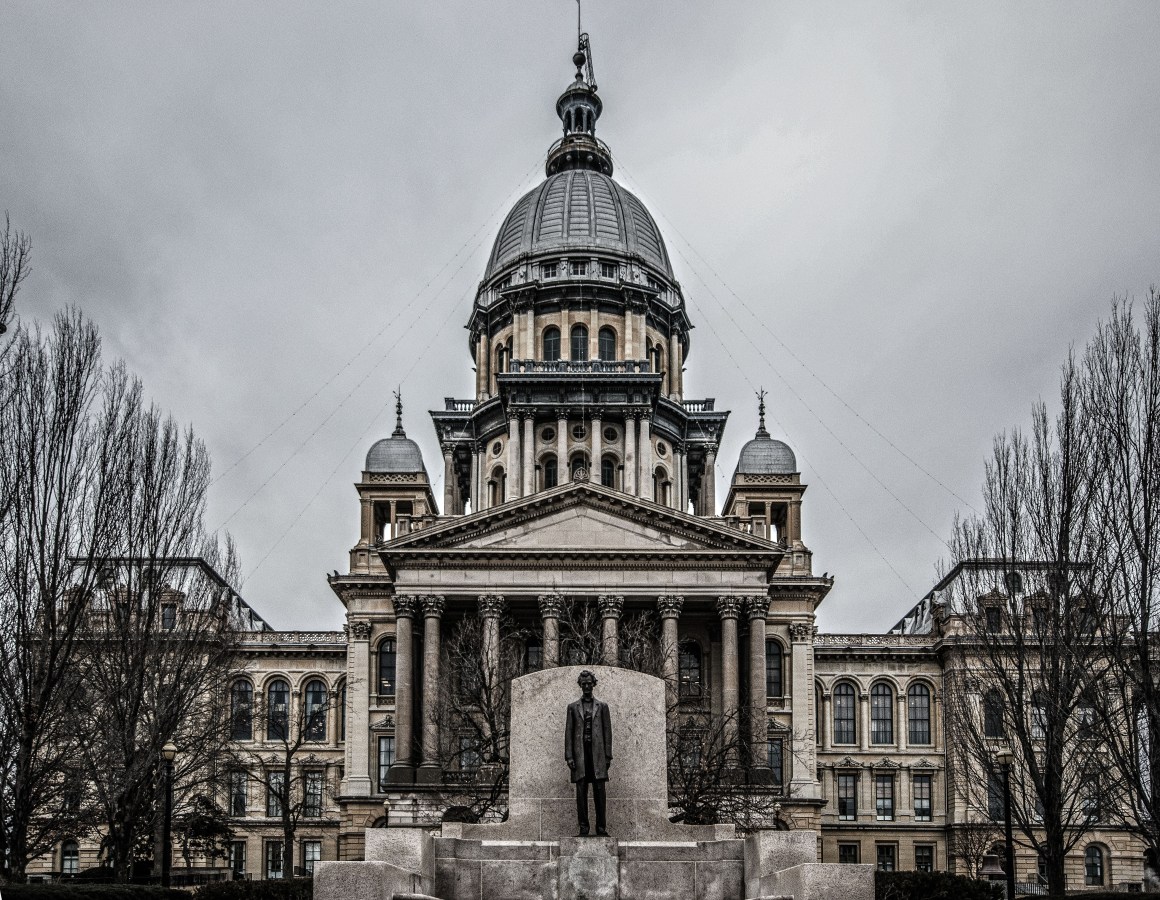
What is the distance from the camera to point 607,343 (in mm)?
84312

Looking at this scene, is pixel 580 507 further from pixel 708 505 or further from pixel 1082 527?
pixel 1082 527

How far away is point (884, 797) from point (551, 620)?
23.8 m

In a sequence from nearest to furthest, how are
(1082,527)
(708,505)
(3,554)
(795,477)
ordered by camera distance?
(3,554) < (1082,527) < (795,477) < (708,505)

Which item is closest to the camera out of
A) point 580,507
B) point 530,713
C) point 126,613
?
point 530,713

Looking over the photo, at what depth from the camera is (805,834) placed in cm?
1930

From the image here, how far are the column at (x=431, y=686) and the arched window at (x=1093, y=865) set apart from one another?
35287mm

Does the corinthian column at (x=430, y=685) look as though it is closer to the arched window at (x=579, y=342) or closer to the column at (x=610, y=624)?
the column at (x=610, y=624)

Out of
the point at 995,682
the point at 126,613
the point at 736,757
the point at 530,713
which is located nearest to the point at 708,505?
the point at 736,757

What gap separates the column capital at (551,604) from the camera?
202ft

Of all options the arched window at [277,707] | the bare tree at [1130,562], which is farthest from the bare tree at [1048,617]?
the arched window at [277,707]

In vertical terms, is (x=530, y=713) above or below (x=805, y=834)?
above

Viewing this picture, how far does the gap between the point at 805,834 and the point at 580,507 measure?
44130 millimetres

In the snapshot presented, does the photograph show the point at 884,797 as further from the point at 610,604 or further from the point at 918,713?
the point at 610,604

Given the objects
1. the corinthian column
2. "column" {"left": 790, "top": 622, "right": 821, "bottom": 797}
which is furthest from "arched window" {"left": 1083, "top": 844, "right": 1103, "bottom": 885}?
the corinthian column
